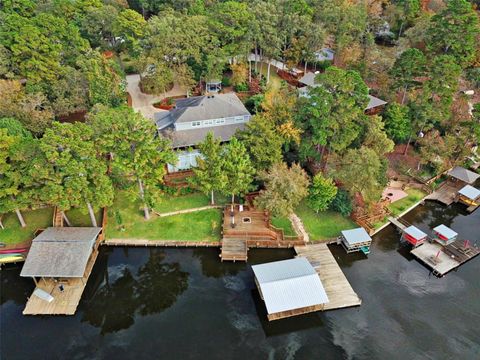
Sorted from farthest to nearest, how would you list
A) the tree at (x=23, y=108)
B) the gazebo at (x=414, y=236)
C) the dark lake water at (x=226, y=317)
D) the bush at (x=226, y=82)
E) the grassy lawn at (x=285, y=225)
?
1. the bush at (x=226, y=82)
2. the tree at (x=23, y=108)
3. the grassy lawn at (x=285, y=225)
4. the gazebo at (x=414, y=236)
5. the dark lake water at (x=226, y=317)

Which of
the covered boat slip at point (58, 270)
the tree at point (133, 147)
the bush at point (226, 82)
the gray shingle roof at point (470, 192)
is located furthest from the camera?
the bush at point (226, 82)

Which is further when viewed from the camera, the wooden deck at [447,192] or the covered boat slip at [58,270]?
the wooden deck at [447,192]

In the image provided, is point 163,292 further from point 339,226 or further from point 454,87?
point 454,87

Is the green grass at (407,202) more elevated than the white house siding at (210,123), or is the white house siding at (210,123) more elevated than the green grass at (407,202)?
the white house siding at (210,123)

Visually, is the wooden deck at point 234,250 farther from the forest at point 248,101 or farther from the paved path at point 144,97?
the paved path at point 144,97

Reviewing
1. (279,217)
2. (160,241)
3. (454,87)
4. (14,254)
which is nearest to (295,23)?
(454,87)

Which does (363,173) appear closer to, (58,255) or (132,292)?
(132,292)

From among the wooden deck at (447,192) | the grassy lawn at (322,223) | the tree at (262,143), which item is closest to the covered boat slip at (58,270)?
the tree at (262,143)

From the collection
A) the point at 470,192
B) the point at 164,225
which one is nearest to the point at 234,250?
the point at 164,225

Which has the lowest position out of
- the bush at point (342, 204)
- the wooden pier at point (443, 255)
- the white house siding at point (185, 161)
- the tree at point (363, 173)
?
the wooden pier at point (443, 255)
